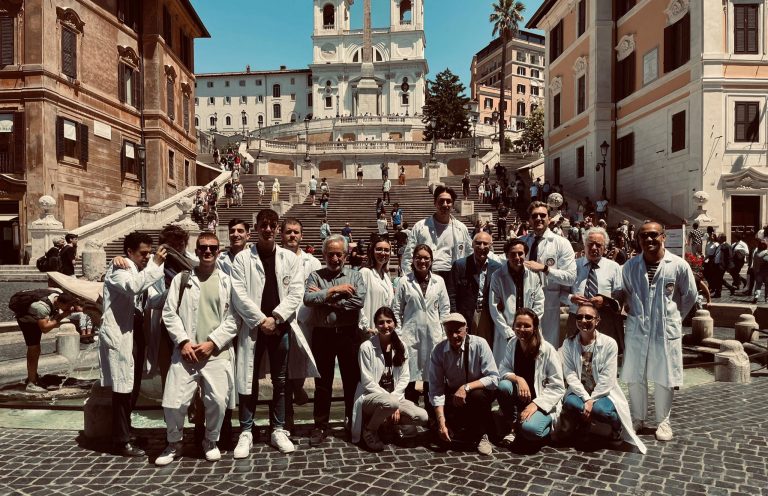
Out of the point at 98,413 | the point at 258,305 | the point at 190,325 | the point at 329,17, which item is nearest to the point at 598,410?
the point at 258,305

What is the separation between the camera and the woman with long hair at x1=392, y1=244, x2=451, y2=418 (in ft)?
18.9

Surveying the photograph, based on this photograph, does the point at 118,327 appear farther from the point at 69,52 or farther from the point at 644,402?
the point at 69,52

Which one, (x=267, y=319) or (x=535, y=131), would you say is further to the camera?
(x=535, y=131)

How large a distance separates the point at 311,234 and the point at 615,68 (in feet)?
54.6

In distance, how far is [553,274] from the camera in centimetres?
606

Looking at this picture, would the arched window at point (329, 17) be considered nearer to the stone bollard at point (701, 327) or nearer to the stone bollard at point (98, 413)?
the stone bollard at point (701, 327)

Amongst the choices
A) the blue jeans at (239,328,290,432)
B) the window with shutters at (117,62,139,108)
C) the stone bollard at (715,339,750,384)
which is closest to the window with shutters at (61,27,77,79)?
the window with shutters at (117,62,139,108)

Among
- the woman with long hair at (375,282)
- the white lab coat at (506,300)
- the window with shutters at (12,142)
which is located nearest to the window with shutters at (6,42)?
the window with shutters at (12,142)

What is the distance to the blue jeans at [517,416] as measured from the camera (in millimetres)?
5070

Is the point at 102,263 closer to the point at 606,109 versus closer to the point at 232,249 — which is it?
the point at 232,249

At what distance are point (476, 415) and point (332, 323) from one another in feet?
5.27

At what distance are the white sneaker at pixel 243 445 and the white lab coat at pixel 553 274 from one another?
3.33 meters

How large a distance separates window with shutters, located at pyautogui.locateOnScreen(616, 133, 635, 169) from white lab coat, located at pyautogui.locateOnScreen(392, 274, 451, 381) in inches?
905

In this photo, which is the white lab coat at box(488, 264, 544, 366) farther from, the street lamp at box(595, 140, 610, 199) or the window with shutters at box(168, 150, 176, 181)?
the window with shutters at box(168, 150, 176, 181)
